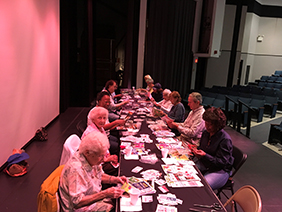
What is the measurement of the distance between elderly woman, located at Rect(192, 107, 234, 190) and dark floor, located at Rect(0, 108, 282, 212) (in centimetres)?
86

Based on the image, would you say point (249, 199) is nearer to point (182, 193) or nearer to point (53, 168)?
point (182, 193)

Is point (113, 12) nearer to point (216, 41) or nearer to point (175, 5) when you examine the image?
point (175, 5)

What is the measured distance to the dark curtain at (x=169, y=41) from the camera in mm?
10195

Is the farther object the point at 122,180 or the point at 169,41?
the point at 169,41

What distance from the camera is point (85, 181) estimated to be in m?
1.75

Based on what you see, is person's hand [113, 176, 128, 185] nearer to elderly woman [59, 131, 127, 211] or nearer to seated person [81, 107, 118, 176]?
elderly woman [59, 131, 127, 211]

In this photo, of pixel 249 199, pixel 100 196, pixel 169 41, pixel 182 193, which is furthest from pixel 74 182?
pixel 169 41

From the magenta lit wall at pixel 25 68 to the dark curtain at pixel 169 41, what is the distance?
192 inches

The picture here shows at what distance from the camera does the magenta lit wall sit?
3.70 meters

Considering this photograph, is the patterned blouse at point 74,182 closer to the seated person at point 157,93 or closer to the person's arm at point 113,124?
the person's arm at point 113,124

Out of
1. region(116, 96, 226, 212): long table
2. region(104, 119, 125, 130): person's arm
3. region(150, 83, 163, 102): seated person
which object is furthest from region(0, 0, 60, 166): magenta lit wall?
region(150, 83, 163, 102): seated person

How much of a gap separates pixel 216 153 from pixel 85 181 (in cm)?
165

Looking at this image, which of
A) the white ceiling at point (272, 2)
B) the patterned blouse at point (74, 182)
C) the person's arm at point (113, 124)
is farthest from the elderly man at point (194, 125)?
the white ceiling at point (272, 2)

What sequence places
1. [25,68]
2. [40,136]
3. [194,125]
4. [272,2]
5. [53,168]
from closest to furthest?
1. [194,125]
2. [53,168]
3. [25,68]
4. [40,136]
5. [272,2]
